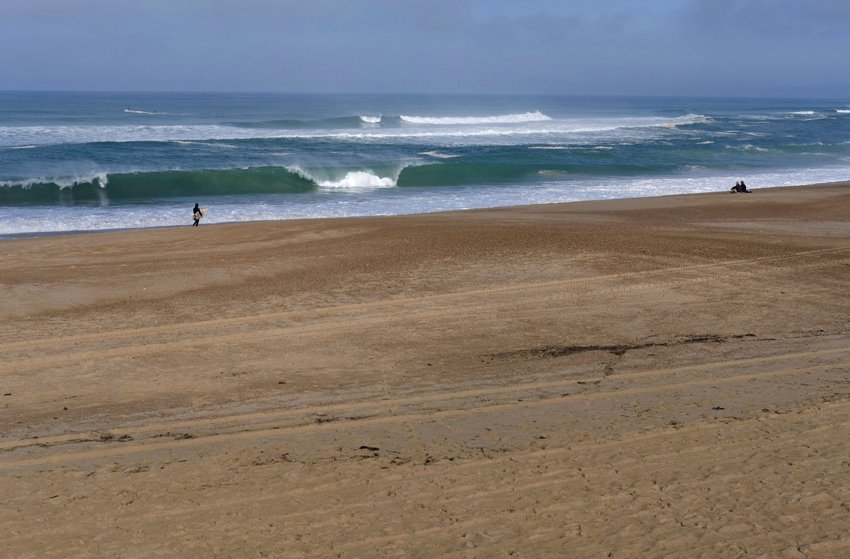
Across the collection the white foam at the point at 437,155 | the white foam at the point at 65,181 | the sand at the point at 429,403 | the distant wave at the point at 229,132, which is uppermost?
the distant wave at the point at 229,132

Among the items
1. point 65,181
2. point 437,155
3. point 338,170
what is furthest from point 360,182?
point 65,181

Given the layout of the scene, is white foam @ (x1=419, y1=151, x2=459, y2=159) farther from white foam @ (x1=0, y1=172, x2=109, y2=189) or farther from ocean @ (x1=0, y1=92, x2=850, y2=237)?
white foam @ (x1=0, y1=172, x2=109, y2=189)

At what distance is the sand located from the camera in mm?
5285

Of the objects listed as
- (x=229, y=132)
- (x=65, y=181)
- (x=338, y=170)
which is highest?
(x=229, y=132)

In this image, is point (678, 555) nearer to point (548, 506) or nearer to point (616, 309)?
point (548, 506)

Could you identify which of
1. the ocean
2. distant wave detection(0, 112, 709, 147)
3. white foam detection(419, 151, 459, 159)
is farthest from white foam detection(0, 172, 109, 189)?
white foam detection(419, 151, 459, 159)

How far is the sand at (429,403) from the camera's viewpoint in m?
5.29

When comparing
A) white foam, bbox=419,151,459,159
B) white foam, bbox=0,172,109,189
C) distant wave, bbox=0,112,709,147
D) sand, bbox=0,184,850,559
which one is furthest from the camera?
distant wave, bbox=0,112,709,147

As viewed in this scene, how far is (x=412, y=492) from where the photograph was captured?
5750 millimetres

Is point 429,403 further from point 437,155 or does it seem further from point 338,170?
point 437,155

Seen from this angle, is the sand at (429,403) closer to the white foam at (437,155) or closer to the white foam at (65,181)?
the white foam at (65,181)

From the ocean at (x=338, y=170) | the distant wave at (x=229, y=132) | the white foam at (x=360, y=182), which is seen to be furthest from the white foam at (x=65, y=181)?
the distant wave at (x=229, y=132)

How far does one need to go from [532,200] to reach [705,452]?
791 inches

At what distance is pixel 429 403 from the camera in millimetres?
7574
